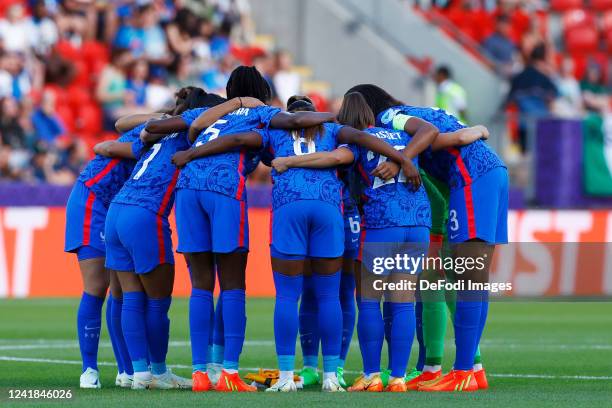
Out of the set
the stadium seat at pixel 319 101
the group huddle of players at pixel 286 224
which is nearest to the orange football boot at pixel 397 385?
the group huddle of players at pixel 286 224

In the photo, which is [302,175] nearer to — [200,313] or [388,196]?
[388,196]

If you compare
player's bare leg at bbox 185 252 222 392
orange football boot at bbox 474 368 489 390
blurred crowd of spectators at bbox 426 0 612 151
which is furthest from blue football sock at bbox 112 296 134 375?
blurred crowd of spectators at bbox 426 0 612 151

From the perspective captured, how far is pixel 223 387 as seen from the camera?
9.45 metres

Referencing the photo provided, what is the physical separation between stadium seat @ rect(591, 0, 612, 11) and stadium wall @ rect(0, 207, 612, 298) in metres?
9.78

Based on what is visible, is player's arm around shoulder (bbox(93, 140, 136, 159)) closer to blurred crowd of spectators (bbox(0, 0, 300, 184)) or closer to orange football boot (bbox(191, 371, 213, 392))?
orange football boot (bbox(191, 371, 213, 392))

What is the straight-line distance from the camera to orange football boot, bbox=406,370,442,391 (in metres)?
9.99

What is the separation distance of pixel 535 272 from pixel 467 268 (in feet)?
31.2

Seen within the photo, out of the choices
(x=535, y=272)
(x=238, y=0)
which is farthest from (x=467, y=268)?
(x=238, y=0)

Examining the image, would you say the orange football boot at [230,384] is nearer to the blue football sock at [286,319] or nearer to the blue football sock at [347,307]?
the blue football sock at [286,319]

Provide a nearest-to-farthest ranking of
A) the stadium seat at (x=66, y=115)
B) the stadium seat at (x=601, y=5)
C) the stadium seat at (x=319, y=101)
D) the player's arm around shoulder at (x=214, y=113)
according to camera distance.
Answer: the player's arm around shoulder at (x=214, y=113)
the stadium seat at (x=66, y=115)
the stadium seat at (x=319, y=101)
the stadium seat at (x=601, y=5)

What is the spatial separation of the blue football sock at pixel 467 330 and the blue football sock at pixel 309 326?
1.09 m

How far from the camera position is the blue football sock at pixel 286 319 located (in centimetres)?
938

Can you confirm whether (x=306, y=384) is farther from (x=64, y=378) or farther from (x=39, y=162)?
(x=39, y=162)

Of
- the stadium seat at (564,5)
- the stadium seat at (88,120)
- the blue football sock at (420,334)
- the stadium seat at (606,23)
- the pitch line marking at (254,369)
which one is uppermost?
A: the stadium seat at (564,5)
